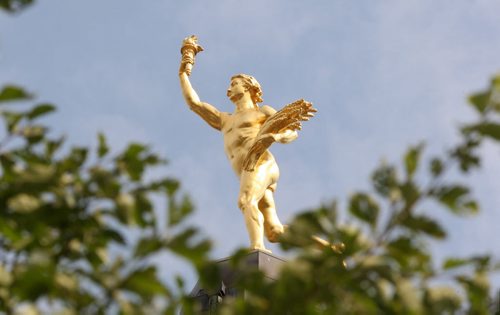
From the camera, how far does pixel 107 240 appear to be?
275 centimetres

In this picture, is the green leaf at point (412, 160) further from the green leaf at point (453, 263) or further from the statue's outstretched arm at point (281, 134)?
the statue's outstretched arm at point (281, 134)

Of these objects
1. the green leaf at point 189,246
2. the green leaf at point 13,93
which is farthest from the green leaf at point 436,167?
the green leaf at point 13,93

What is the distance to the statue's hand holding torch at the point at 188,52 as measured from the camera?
33.1ft

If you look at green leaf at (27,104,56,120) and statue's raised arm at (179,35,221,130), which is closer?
green leaf at (27,104,56,120)

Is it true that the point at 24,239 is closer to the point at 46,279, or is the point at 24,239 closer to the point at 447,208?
the point at 46,279

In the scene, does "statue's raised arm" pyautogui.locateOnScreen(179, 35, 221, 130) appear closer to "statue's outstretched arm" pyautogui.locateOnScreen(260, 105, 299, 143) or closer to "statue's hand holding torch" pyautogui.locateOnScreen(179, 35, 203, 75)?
"statue's hand holding torch" pyautogui.locateOnScreen(179, 35, 203, 75)

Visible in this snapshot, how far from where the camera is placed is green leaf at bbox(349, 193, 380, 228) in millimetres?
2465

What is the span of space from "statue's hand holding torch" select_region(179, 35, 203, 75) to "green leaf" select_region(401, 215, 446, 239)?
25.5 feet

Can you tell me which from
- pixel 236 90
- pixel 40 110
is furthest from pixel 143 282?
pixel 236 90

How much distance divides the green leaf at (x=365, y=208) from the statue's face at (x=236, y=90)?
22.6ft

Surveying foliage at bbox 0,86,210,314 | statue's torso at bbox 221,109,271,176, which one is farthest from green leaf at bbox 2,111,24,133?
statue's torso at bbox 221,109,271,176

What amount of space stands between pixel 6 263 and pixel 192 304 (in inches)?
33.2

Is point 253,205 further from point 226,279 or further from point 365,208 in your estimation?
point 365,208

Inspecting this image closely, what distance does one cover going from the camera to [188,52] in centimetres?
1020
